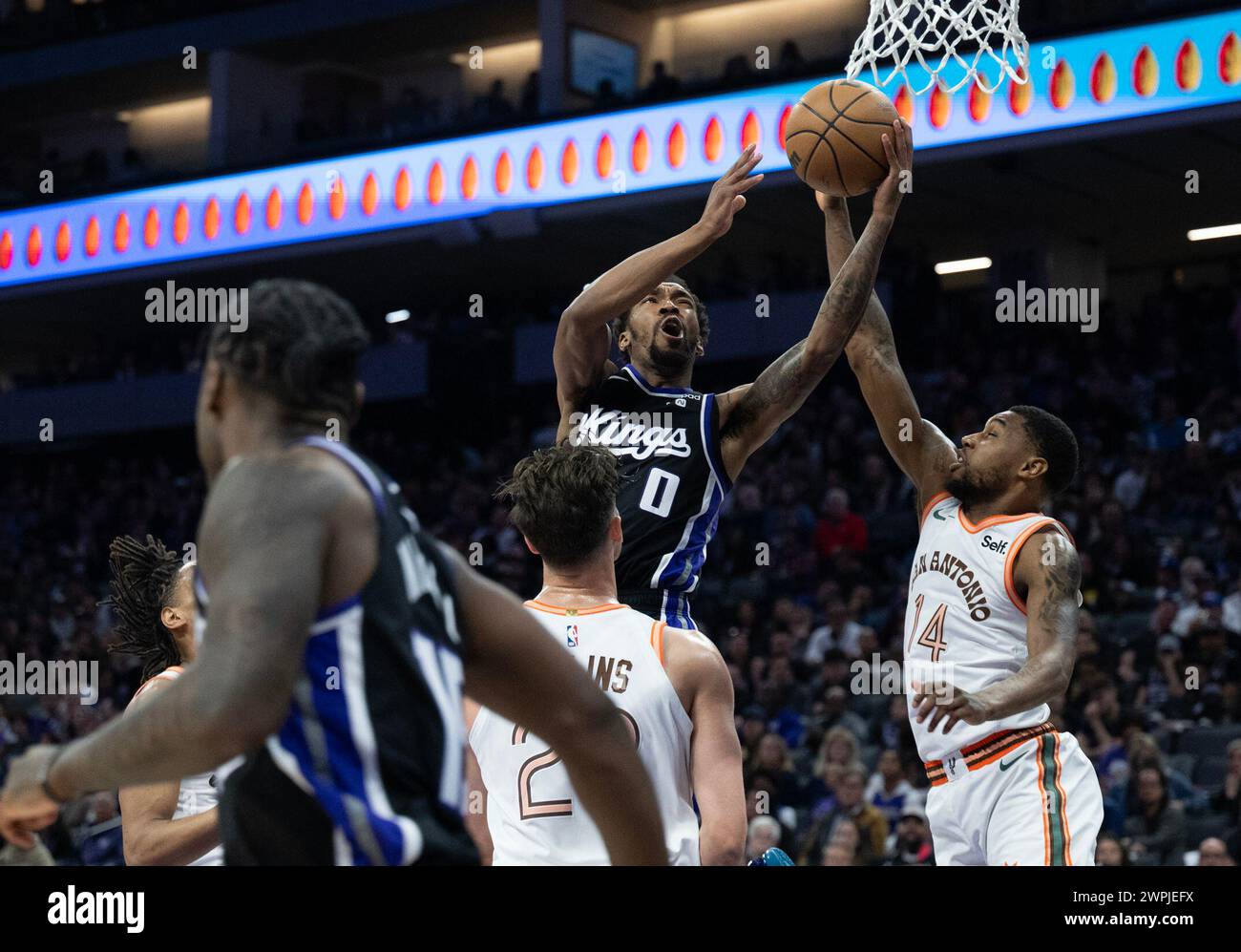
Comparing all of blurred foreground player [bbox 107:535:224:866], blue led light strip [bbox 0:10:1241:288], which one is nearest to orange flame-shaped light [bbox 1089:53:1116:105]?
blue led light strip [bbox 0:10:1241:288]

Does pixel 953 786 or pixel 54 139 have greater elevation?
pixel 54 139

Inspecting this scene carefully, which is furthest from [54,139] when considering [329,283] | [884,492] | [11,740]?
[884,492]

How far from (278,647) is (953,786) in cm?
337

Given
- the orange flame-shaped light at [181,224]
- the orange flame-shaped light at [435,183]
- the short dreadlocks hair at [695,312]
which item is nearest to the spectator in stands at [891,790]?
the short dreadlocks hair at [695,312]

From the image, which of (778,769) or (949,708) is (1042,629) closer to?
(949,708)

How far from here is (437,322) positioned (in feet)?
64.1

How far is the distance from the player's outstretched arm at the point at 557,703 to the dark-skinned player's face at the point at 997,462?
2983 mm

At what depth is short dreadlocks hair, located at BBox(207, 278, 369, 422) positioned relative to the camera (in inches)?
89.4

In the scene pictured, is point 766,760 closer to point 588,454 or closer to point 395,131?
point 588,454

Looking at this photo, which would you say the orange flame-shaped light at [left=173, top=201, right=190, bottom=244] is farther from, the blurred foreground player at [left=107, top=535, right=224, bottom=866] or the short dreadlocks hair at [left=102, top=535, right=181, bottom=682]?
the short dreadlocks hair at [left=102, top=535, right=181, bottom=682]

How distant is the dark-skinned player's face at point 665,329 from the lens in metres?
5.39

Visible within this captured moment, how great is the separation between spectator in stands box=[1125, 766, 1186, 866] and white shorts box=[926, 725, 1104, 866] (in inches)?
161

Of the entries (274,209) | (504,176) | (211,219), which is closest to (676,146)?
(504,176)

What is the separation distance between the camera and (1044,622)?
486 cm
